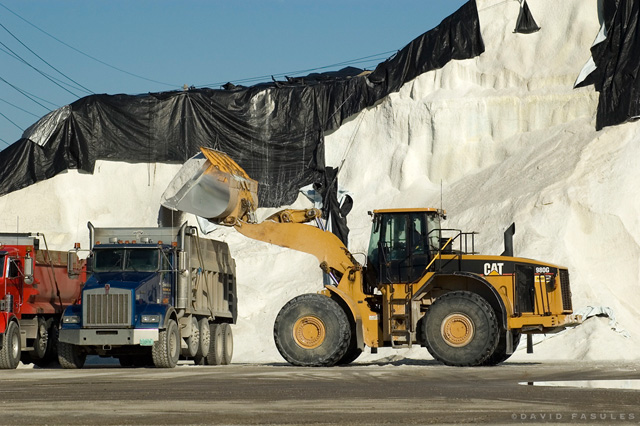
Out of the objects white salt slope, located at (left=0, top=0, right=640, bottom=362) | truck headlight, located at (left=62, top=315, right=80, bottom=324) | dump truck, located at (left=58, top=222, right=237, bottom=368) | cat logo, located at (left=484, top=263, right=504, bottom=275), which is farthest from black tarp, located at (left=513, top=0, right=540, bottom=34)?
truck headlight, located at (left=62, top=315, right=80, bottom=324)

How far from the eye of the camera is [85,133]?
164 ft

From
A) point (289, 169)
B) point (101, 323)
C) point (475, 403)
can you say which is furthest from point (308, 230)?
point (289, 169)

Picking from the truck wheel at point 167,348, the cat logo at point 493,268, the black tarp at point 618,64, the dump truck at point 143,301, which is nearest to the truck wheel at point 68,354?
the dump truck at point 143,301

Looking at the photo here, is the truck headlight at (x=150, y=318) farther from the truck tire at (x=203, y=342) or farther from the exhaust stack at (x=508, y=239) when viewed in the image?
the exhaust stack at (x=508, y=239)

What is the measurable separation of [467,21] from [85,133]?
1788cm

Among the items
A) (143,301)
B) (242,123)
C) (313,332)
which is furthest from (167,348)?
(242,123)

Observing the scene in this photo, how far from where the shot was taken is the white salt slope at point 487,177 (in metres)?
37.0

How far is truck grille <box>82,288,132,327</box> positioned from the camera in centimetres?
2362

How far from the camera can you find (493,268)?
77.7 feet

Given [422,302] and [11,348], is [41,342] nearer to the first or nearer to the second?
[11,348]

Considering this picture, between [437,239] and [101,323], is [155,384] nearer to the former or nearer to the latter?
[101,323]

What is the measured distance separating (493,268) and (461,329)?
5.39ft

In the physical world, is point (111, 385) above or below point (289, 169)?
below

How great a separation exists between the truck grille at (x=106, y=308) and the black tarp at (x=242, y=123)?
23.7 meters
